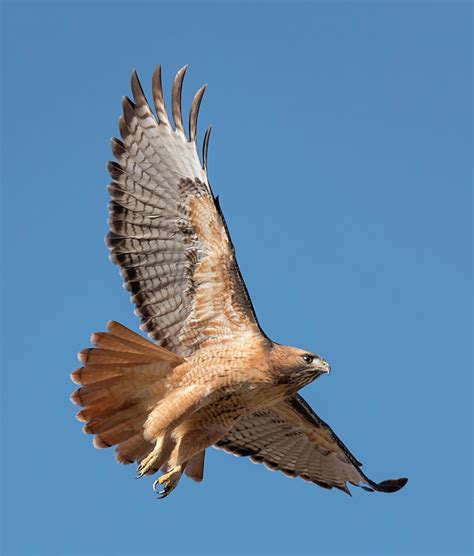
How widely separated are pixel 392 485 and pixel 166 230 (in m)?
3.84

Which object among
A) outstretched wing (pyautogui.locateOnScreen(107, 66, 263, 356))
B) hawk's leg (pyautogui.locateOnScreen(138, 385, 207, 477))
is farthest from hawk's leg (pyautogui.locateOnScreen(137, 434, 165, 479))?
outstretched wing (pyautogui.locateOnScreen(107, 66, 263, 356))

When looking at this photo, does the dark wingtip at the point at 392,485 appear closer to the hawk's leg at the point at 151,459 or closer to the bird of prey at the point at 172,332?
the bird of prey at the point at 172,332

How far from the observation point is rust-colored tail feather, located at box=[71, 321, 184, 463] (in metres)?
10.4

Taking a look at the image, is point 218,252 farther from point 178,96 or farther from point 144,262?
point 178,96

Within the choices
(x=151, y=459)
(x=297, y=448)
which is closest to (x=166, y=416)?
(x=151, y=459)

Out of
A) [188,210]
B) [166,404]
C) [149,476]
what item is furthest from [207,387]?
[188,210]

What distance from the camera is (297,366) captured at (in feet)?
34.2

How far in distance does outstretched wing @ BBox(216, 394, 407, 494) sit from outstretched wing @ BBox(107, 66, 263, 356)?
187cm

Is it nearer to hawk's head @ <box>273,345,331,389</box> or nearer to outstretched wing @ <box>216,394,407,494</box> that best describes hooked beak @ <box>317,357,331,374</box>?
hawk's head @ <box>273,345,331,389</box>

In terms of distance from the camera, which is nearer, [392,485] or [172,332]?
[172,332]

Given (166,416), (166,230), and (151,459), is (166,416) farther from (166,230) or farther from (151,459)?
(166,230)

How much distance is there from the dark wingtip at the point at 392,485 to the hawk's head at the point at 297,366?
240 cm

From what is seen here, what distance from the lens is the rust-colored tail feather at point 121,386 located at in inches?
408

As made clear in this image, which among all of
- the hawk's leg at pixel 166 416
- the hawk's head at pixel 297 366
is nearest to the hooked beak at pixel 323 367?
the hawk's head at pixel 297 366
